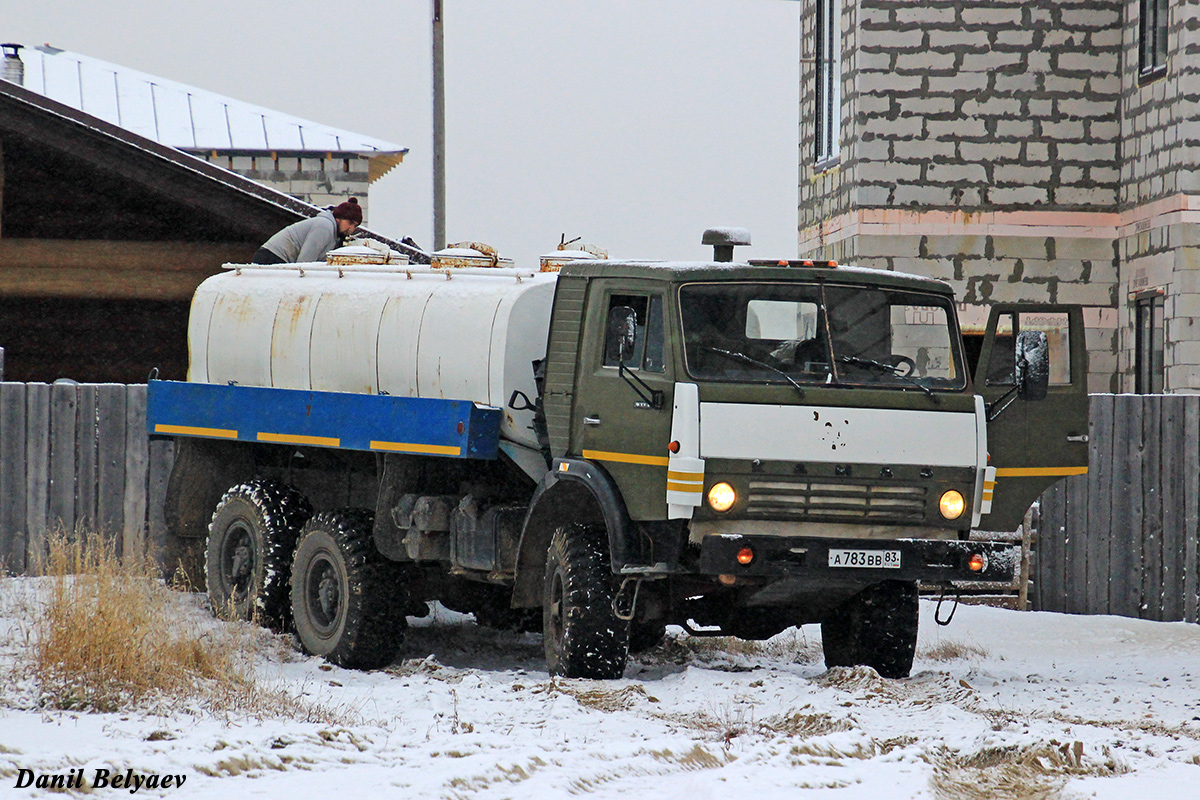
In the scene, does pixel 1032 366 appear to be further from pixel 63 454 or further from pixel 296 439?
pixel 63 454

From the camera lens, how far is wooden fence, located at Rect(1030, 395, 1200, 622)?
43.4ft

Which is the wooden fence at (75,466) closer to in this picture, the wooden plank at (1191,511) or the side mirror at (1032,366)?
the side mirror at (1032,366)

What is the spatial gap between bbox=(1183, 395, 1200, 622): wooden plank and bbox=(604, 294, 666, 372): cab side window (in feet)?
18.5

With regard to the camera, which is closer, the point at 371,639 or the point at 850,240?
the point at 371,639

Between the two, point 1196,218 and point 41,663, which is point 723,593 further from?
point 1196,218

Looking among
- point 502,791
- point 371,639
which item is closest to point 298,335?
point 371,639

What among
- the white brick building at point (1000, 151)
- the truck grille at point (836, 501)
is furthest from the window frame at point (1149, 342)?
the truck grille at point (836, 501)

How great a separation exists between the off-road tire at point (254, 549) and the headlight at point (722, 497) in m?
4.31

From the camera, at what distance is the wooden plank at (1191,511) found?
1316 cm

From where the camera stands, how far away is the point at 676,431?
908 cm

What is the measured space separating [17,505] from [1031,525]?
28.8 ft

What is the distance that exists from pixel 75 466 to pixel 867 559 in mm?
8246

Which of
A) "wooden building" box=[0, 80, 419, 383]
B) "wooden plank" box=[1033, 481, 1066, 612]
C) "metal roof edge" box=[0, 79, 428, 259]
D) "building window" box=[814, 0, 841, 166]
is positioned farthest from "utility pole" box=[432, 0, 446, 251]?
"wooden plank" box=[1033, 481, 1066, 612]

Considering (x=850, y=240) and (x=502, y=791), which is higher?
(x=850, y=240)
